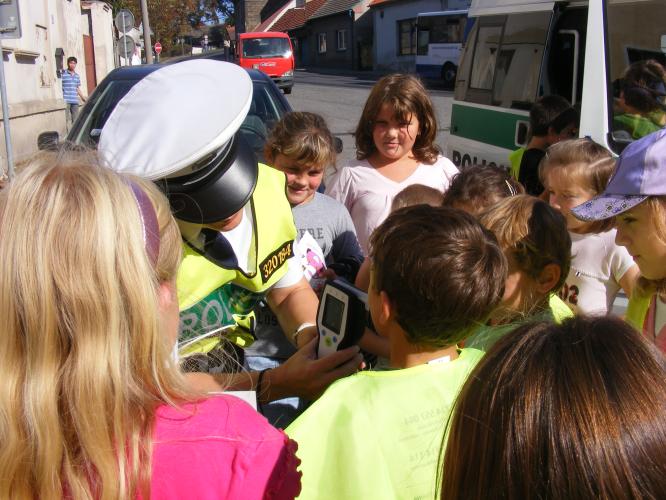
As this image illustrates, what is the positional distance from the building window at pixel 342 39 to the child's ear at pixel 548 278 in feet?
148

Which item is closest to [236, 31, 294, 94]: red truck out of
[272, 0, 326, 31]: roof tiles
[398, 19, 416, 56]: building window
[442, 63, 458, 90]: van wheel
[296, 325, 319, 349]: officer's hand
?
[442, 63, 458, 90]: van wheel

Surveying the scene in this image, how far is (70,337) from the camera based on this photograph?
1096 millimetres

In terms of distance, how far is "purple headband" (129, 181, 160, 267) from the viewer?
3.84ft

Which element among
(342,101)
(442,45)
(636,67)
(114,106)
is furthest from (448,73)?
(636,67)

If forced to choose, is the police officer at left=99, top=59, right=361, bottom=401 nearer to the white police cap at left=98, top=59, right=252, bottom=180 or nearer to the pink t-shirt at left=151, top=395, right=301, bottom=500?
the white police cap at left=98, top=59, right=252, bottom=180

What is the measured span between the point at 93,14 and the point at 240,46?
646cm

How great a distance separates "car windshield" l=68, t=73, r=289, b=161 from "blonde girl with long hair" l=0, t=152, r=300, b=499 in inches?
149

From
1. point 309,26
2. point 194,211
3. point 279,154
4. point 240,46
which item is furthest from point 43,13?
point 309,26

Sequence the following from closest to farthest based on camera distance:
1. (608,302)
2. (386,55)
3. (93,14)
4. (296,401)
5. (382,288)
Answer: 1. (382,288)
2. (296,401)
3. (608,302)
4. (93,14)
5. (386,55)

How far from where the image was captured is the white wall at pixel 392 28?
3603cm

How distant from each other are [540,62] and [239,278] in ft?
12.3

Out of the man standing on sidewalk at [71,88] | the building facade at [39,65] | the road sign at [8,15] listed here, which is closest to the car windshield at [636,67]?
the road sign at [8,15]

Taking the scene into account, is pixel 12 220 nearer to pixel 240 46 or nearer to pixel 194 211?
pixel 194 211

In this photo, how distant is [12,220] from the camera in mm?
1088
